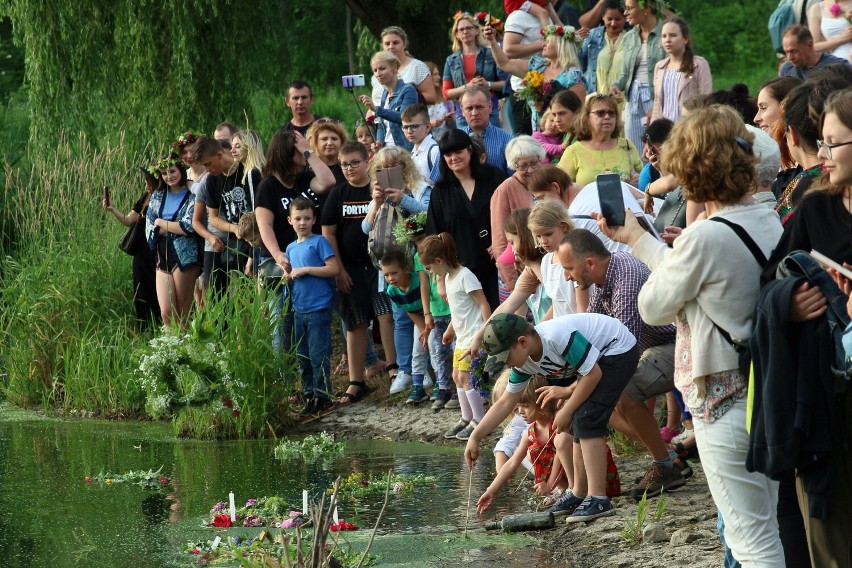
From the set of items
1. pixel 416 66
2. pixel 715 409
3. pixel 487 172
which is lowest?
pixel 715 409

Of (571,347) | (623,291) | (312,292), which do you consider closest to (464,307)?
(312,292)

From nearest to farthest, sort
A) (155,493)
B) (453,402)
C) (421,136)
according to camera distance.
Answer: (155,493)
(453,402)
(421,136)

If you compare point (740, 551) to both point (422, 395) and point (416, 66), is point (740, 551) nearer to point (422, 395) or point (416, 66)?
point (422, 395)

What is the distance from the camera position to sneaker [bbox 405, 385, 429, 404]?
10.4 meters

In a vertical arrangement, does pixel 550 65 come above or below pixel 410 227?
above

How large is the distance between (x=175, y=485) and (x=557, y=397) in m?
2.93

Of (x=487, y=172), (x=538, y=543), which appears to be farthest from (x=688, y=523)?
(x=487, y=172)

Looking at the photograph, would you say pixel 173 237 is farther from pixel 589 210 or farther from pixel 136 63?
pixel 589 210

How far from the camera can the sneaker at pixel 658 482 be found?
6.88m

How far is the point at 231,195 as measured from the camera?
11570mm

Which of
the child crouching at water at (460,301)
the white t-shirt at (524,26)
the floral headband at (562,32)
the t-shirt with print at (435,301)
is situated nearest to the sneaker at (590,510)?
the child crouching at water at (460,301)

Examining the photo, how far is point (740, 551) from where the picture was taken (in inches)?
170

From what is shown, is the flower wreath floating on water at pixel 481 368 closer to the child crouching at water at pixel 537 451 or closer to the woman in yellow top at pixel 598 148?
the child crouching at water at pixel 537 451

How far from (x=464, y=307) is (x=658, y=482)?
2574 mm
